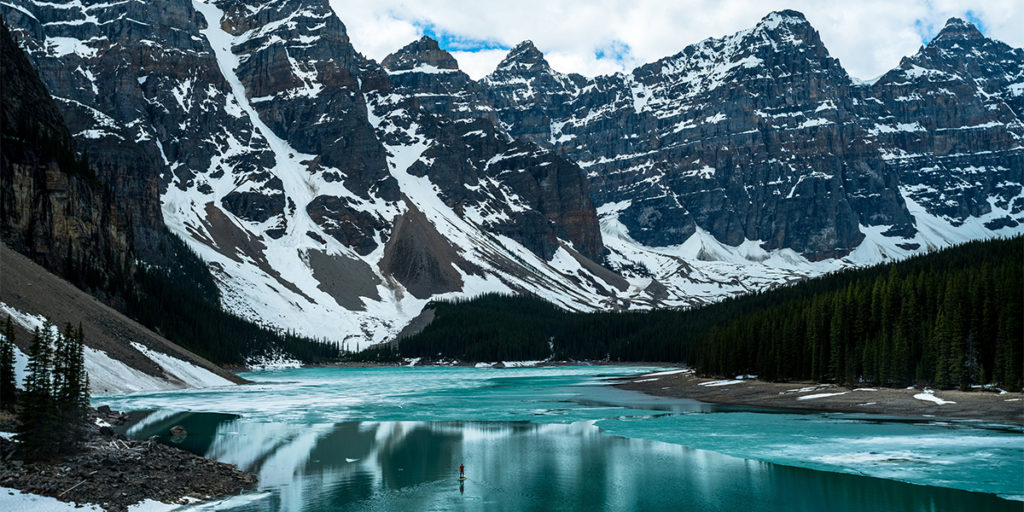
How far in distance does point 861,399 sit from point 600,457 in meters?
32.0

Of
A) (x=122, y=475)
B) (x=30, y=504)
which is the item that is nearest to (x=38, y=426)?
(x=122, y=475)

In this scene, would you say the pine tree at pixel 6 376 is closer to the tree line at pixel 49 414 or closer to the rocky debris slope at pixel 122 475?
the tree line at pixel 49 414

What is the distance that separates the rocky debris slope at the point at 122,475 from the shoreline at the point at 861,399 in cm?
4521

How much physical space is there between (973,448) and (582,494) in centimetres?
2115

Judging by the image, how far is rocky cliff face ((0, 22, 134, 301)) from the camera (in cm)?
10281

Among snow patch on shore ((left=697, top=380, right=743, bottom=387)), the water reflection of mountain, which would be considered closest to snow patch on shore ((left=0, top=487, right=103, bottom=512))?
the water reflection of mountain

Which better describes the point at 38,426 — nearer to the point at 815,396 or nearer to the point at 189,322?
the point at 815,396

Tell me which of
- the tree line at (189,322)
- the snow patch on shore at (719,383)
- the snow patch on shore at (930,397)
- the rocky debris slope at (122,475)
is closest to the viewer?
the rocky debris slope at (122,475)

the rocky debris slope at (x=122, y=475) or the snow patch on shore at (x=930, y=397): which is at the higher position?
the snow patch on shore at (x=930, y=397)

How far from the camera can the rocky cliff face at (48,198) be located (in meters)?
103

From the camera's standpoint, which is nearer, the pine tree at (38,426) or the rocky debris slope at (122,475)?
the rocky debris slope at (122,475)

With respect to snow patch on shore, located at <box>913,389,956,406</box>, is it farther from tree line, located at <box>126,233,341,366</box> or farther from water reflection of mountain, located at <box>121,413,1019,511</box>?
tree line, located at <box>126,233,341,366</box>

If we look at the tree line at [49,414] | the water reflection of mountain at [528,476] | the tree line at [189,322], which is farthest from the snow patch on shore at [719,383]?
the tree line at [189,322]

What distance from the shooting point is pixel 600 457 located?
4553 cm
